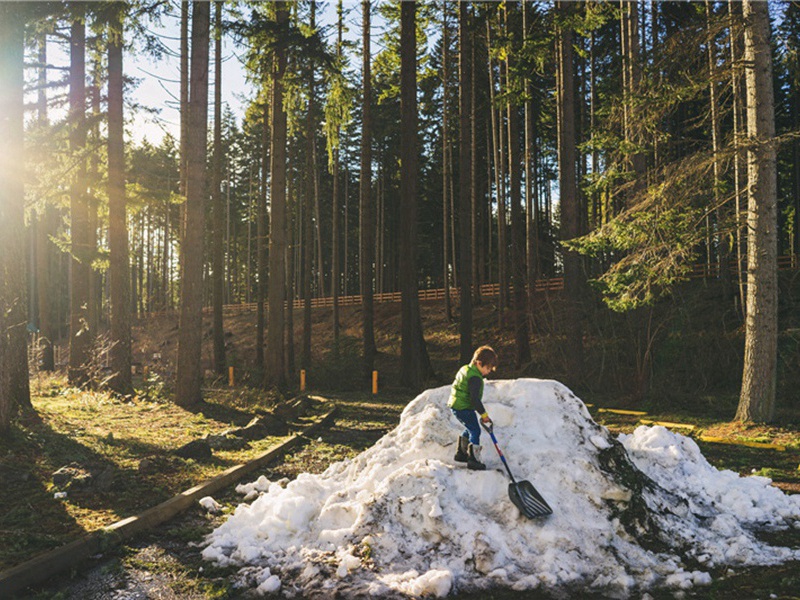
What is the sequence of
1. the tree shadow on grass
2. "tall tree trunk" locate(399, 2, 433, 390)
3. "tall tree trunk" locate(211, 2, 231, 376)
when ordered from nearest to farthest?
1. the tree shadow on grass
2. "tall tree trunk" locate(399, 2, 433, 390)
3. "tall tree trunk" locate(211, 2, 231, 376)

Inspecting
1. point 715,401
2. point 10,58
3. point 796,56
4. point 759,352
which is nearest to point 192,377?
point 10,58

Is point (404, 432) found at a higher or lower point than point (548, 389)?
lower

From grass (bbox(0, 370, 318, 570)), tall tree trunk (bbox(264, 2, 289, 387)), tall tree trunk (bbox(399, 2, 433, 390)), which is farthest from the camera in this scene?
tall tree trunk (bbox(399, 2, 433, 390))

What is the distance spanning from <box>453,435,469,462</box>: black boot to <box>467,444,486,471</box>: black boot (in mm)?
94

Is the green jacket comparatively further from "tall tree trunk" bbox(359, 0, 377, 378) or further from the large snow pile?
"tall tree trunk" bbox(359, 0, 377, 378)

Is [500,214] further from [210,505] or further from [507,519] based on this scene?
[507,519]

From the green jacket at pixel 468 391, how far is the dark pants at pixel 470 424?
0.18 feet

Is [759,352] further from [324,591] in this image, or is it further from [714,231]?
[324,591]

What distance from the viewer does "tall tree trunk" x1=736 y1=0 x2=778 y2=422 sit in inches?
450

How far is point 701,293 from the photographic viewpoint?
2405cm

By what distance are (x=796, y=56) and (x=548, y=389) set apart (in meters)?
9.49

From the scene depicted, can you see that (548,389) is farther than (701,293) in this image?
No

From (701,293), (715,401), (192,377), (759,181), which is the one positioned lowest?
(715,401)

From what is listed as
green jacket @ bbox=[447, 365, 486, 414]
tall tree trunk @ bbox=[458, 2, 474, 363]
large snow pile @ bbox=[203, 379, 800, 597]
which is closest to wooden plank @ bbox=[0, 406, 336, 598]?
large snow pile @ bbox=[203, 379, 800, 597]
